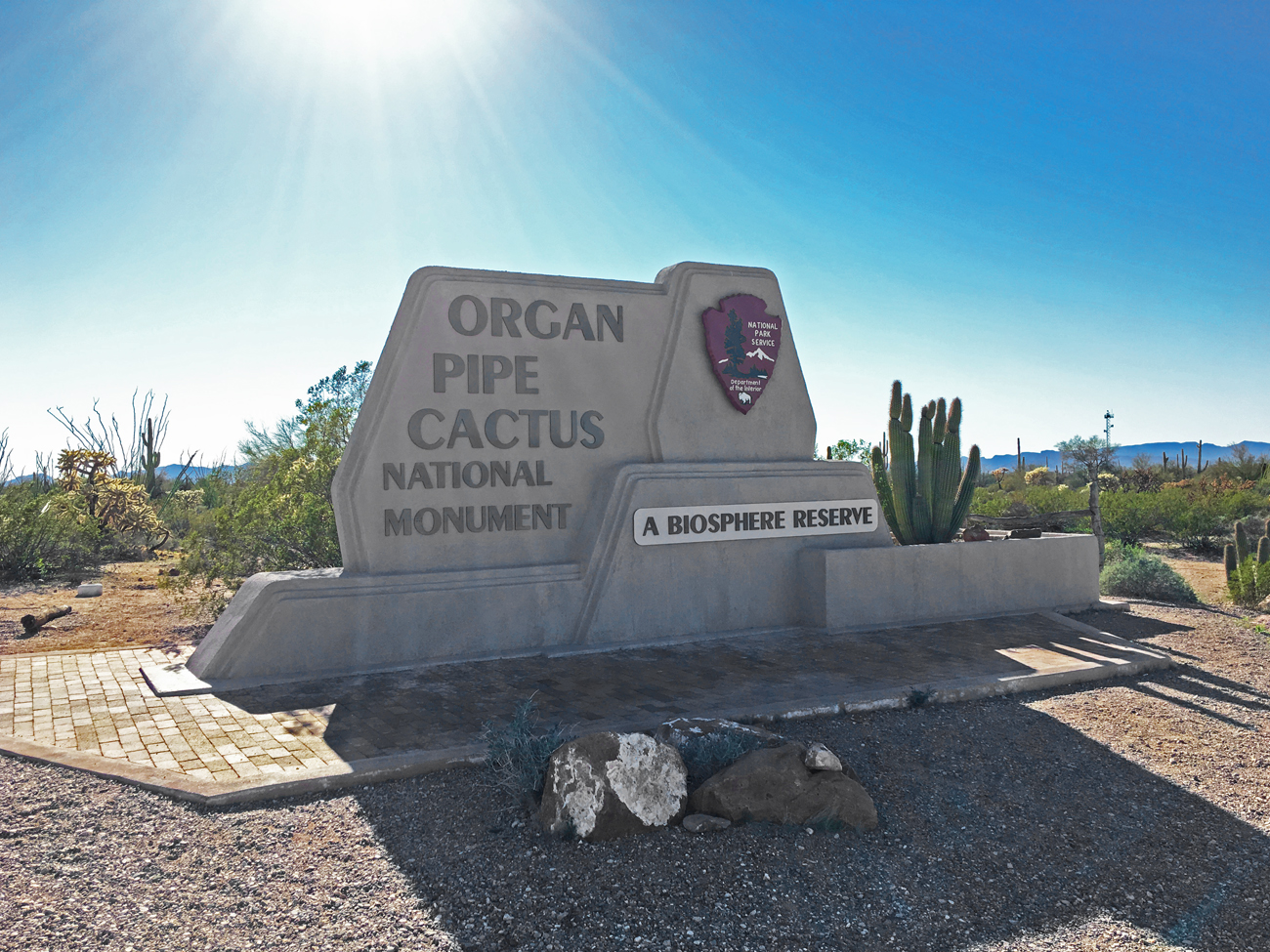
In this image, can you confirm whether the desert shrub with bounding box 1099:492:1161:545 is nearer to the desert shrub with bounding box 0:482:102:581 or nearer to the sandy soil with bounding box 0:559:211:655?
the sandy soil with bounding box 0:559:211:655

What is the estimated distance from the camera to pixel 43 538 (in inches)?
576

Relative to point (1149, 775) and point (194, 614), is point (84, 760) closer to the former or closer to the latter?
point (194, 614)

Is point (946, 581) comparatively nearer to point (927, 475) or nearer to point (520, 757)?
point (927, 475)

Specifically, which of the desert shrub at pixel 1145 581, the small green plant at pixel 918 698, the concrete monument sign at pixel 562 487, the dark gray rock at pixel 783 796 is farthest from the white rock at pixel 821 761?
the desert shrub at pixel 1145 581

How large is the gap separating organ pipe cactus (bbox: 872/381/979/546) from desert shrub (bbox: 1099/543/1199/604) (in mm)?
3730

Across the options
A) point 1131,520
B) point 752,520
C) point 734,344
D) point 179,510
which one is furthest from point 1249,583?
point 179,510

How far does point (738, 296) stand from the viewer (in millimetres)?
9586

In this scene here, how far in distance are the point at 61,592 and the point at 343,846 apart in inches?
452

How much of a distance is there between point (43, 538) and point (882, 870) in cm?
1557

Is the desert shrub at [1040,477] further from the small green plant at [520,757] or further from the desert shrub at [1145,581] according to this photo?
the small green plant at [520,757]

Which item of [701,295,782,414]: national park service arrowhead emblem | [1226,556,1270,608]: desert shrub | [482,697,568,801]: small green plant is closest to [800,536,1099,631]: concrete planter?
[701,295,782,414]: national park service arrowhead emblem

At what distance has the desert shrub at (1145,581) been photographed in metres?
12.5

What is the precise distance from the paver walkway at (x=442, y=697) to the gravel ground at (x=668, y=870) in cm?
34

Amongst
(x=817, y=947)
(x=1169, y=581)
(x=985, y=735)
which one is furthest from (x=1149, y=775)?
(x=1169, y=581)
